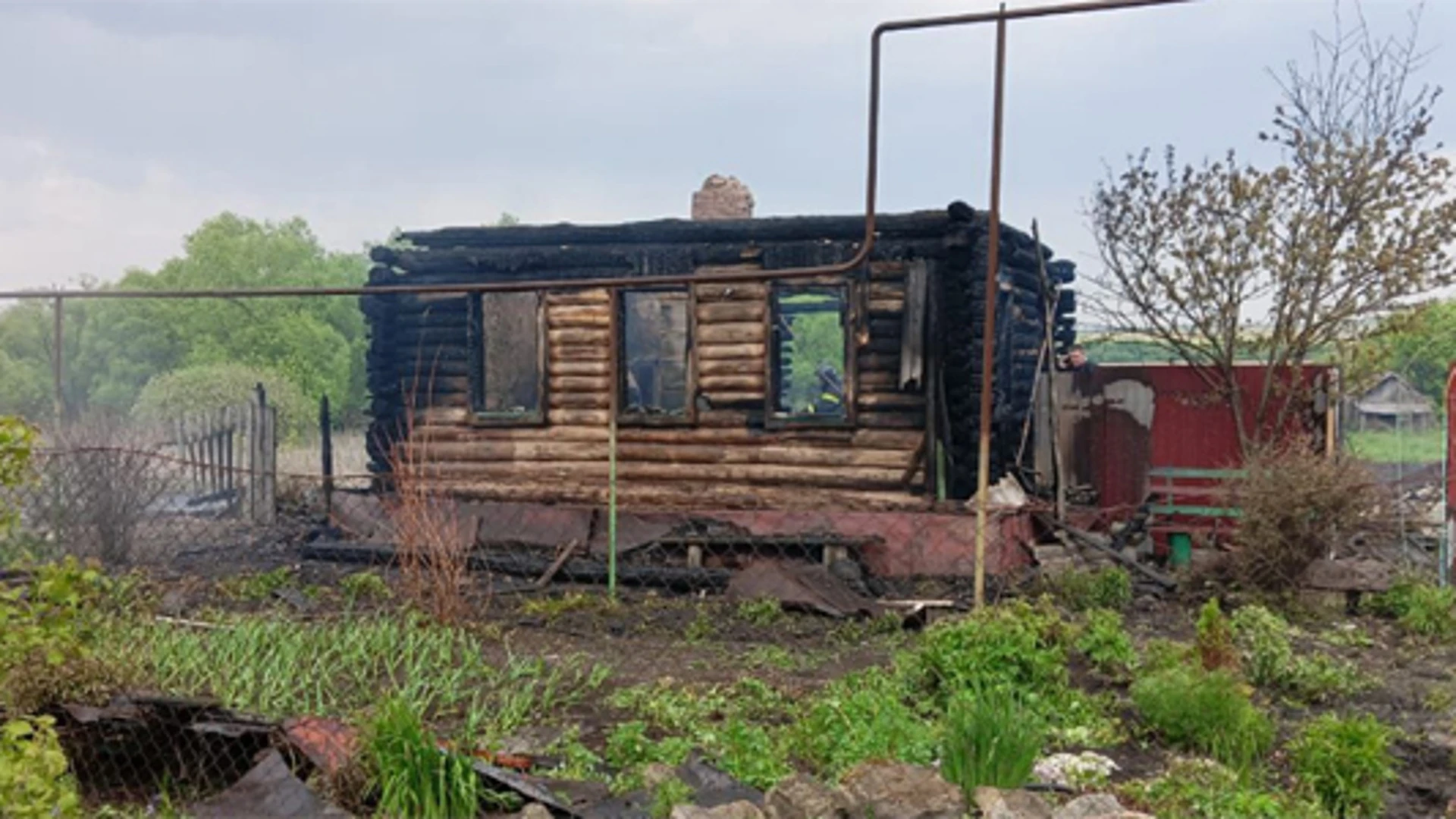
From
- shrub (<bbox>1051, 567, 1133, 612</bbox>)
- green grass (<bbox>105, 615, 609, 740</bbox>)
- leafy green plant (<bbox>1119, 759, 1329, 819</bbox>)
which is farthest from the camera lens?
shrub (<bbox>1051, 567, 1133, 612</bbox>)

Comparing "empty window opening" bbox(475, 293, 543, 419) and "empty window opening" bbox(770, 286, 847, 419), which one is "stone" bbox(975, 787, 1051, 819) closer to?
"empty window opening" bbox(770, 286, 847, 419)

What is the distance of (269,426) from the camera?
58.5 feet

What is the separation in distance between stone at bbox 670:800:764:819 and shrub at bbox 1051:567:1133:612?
23.1 feet

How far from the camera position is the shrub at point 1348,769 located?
538 centimetres

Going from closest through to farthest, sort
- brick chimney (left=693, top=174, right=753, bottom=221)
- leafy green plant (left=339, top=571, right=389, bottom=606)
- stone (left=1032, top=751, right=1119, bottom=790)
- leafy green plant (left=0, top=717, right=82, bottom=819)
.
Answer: leafy green plant (left=0, top=717, right=82, bottom=819), stone (left=1032, top=751, right=1119, bottom=790), leafy green plant (left=339, top=571, right=389, bottom=606), brick chimney (left=693, top=174, right=753, bottom=221)

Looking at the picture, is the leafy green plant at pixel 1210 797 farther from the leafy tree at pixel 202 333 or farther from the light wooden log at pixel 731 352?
the leafy tree at pixel 202 333

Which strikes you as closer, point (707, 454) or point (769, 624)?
point (769, 624)

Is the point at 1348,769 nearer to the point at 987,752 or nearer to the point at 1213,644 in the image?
the point at 987,752

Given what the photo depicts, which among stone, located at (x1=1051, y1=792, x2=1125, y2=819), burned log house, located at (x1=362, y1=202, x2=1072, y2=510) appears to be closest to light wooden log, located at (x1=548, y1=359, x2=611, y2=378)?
burned log house, located at (x1=362, y1=202, x2=1072, y2=510)

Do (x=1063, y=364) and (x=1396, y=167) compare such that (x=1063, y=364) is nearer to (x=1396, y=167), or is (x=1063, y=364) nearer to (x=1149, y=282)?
(x=1149, y=282)

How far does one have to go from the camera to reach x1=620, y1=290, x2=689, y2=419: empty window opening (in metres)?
21.2

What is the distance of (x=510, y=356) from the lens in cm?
1523

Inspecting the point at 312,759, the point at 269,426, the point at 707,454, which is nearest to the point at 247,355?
the point at 269,426

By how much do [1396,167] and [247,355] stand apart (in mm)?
37271
